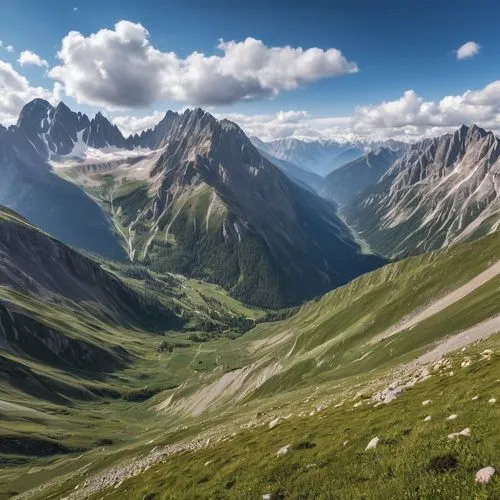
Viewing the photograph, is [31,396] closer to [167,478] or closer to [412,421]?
[167,478]

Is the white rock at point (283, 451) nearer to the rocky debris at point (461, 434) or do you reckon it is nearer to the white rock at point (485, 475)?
the rocky debris at point (461, 434)

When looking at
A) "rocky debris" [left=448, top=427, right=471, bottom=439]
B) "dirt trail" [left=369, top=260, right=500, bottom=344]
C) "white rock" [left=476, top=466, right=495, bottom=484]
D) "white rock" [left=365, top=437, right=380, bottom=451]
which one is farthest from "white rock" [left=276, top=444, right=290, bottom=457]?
"dirt trail" [left=369, top=260, right=500, bottom=344]

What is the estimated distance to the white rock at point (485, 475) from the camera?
52.8 ft

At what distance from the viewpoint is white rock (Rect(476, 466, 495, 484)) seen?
1609 centimetres

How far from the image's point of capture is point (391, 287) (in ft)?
582

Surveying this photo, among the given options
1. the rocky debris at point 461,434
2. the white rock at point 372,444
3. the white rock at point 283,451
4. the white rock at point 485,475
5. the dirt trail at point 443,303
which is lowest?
the dirt trail at point 443,303

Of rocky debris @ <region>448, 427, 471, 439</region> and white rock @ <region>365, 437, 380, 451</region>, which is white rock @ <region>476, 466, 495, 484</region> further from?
white rock @ <region>365, 437, 380, 451</region>

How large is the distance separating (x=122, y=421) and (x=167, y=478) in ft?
519

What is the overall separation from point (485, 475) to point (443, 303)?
127014 mm

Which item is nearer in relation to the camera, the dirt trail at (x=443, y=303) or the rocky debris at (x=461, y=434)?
the rocky debris at (x=461, y=434)

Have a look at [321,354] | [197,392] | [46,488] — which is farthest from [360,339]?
[46,488]

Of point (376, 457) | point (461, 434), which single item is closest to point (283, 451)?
point (376, 457)

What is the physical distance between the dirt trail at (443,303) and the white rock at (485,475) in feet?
387

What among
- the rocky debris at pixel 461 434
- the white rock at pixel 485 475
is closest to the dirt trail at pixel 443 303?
the rocky debris at pixel 461 434
